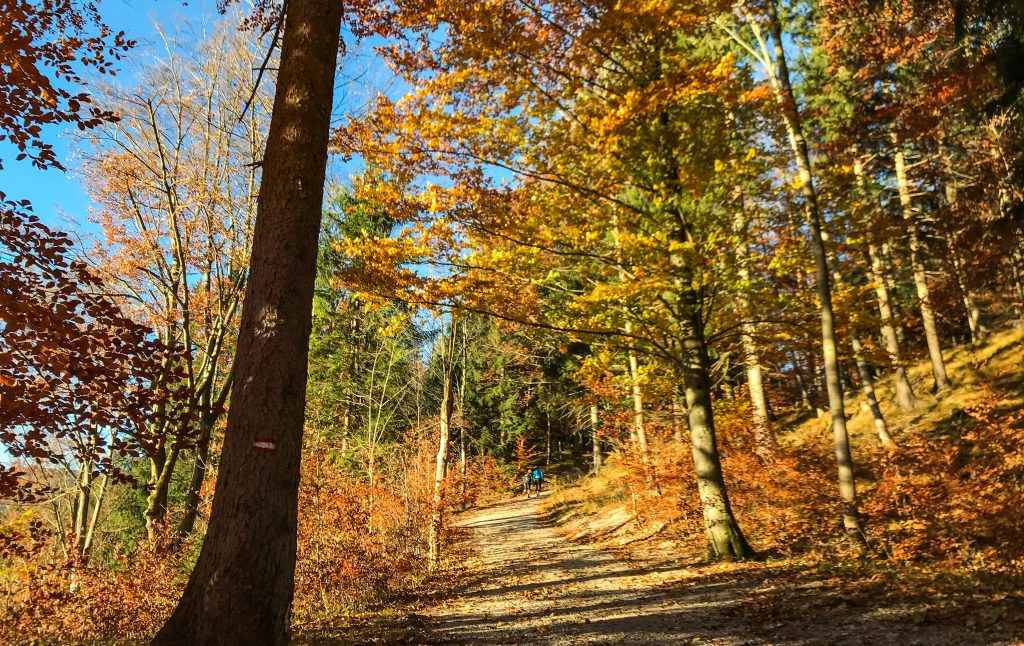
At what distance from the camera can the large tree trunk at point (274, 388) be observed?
305cm

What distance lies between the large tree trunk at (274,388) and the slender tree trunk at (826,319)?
24.0ft

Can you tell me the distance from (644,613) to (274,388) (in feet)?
19.2

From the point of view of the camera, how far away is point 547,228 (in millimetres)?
9062

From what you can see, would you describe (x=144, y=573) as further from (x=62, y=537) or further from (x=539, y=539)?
(x=539, y=539)

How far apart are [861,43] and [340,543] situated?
56.9ft

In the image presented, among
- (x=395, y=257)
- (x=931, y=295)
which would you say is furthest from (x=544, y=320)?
(x=931, y=295)

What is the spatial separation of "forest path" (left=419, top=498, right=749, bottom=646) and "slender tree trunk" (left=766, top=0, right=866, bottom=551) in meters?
2.28

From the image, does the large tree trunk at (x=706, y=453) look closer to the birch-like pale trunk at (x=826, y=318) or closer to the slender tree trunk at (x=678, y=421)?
the birch-like pale trunk at (x=826, y=318)

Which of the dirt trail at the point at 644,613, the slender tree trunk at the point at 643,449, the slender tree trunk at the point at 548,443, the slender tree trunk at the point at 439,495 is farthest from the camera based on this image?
the slender tree trunk at the point at 548,443

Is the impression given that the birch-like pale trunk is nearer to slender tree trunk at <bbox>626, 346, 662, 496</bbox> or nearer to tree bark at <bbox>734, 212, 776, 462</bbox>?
tree bark at <bbox>734, 212, 776, 462</bbox>

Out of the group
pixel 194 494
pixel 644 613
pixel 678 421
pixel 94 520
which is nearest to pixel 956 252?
pixel 678 421

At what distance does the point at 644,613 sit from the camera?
23.0ft

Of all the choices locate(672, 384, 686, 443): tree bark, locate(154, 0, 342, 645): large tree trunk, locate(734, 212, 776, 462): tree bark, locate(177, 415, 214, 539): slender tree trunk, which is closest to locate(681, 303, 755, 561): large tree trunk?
locate(734, 212, 776, 462): tree bark

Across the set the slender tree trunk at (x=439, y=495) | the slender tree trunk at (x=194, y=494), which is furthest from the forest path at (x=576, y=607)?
the slender tree trunk at (x=194, y=494)
